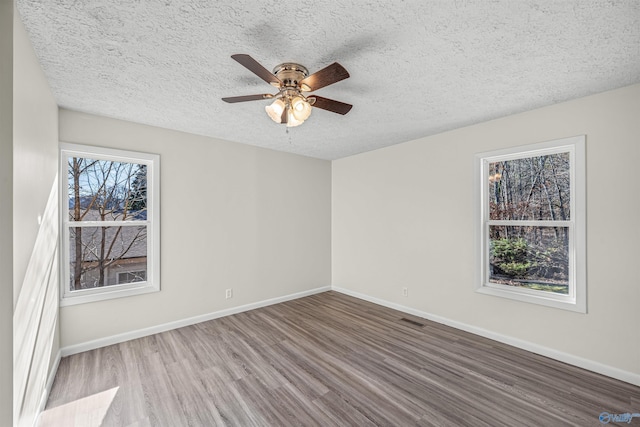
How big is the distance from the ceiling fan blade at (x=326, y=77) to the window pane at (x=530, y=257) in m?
2.70

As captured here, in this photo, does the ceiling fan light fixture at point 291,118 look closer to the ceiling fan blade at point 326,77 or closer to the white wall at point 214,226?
the ceiling fan blade at point 326,77

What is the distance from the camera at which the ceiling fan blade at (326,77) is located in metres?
1.65

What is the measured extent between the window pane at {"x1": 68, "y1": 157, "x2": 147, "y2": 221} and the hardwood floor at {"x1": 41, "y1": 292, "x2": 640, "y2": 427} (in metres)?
1.45

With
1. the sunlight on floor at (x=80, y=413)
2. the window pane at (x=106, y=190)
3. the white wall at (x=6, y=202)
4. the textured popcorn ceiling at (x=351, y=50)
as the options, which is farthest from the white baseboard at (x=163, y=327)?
the textured popcorn ceiling at (x=351, y=50)

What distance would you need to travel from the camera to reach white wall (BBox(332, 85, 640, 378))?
7.82 ft

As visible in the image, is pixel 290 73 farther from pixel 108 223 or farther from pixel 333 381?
pixel 108 223

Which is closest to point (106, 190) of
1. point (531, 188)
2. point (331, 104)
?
point (331, 104)

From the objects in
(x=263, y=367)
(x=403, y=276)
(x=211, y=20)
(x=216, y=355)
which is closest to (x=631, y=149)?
(x=403, y=276)

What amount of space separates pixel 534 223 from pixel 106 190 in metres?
4.72

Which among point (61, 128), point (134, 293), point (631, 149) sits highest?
point (61, 128)

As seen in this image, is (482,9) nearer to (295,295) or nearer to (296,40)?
(296,40)

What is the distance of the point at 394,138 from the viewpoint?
12.7 ft

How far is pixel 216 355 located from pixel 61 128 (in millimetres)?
2778

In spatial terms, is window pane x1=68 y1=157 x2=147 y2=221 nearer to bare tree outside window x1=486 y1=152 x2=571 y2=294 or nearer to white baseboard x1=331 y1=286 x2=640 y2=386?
white baseboard x1=331 y1=286 x2=640 y2=386
